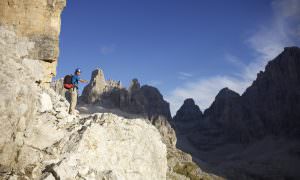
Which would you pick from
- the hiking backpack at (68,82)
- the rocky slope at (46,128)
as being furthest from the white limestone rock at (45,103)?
the hiking backpack at (68,82)

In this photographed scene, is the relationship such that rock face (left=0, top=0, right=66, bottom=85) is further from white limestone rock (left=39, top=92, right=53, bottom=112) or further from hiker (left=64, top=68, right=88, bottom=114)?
white limestone rock (left=39, top=92, right=53, bottom=112)

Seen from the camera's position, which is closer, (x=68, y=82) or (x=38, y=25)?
(x=68, y=82)

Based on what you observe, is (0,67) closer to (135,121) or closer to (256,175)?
(135,121)

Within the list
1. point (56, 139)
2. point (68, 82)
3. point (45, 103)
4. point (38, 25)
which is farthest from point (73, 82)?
point (56, 139)

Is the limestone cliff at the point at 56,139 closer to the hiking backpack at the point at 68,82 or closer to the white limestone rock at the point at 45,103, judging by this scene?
the white limestone rock at the point at 45,103

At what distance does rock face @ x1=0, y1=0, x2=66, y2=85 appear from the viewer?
21.8 meters

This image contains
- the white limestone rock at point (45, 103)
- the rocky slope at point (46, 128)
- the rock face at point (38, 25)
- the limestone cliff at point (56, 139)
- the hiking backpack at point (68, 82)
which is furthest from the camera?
the rock face at point (38, 25)

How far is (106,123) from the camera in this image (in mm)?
19609

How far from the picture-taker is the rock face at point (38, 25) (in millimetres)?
21766

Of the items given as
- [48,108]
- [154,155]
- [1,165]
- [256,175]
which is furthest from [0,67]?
[256,175]

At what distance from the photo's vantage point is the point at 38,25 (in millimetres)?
22578

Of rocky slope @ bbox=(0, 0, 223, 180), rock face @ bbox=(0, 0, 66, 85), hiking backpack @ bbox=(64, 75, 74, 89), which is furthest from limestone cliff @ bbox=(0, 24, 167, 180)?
hiking backpack @ bbox=(64, 75, 74, 89)

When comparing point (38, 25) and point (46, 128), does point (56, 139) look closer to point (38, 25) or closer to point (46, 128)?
point (46, 128)

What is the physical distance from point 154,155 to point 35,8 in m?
11.9
